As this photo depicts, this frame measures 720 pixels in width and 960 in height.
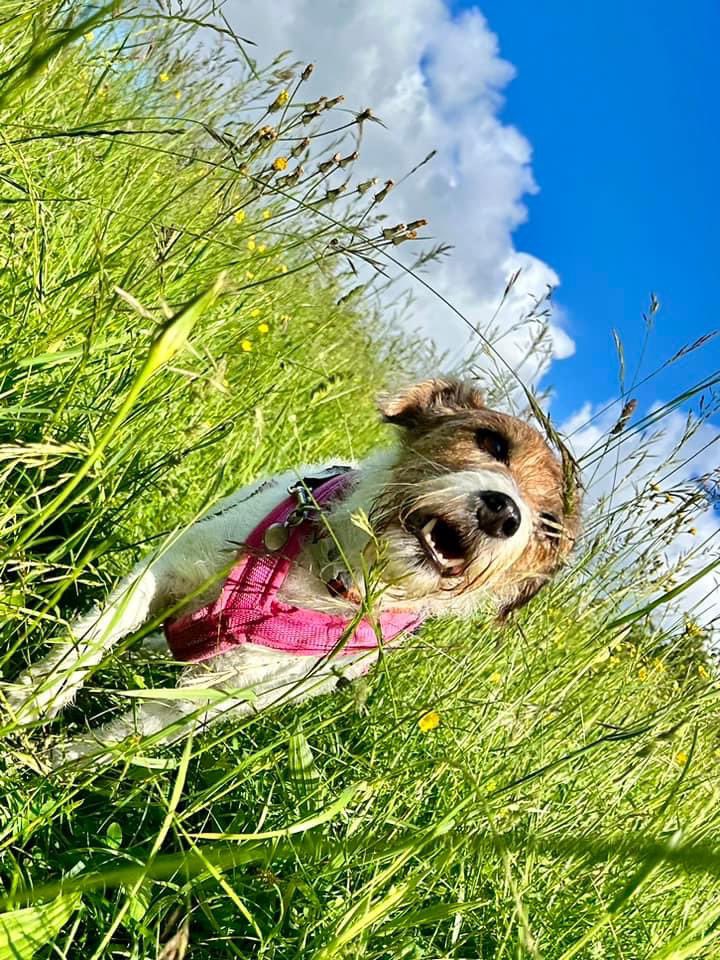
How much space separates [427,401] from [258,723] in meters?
1.39

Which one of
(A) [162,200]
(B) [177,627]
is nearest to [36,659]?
(B) [177,627]

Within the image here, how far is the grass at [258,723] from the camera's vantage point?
1.51m

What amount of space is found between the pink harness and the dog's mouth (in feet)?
0.85

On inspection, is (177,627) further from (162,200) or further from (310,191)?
(162,200)

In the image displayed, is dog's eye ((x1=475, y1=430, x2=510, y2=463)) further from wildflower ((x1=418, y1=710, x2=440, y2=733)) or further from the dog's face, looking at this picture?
wildflower ((x1=418, y1=710, x2=440, y2=733))

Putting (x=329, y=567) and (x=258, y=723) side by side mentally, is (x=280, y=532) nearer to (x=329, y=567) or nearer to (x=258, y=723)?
(x=329, y=567)

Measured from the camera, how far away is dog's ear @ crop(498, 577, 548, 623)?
2781 millimetres

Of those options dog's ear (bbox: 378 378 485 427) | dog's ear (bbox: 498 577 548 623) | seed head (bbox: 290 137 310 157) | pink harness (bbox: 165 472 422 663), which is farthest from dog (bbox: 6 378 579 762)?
seed head (bbox: 290 137 310 157)

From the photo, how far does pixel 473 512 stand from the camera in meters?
2.36

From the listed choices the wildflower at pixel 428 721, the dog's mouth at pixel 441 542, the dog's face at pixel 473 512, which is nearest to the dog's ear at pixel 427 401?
the dog's face at pixel 473 512

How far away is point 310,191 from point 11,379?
94cm

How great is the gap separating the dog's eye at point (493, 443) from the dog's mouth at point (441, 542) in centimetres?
41

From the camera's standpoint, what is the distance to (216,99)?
12.5 feet

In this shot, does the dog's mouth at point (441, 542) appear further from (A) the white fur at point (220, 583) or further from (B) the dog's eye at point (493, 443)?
(B) the dog's eye at point (493, 443)
